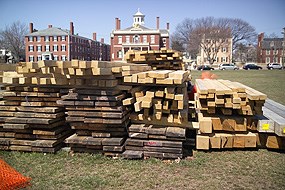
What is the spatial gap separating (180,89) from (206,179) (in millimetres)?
2091

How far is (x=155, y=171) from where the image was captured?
4.82 metres

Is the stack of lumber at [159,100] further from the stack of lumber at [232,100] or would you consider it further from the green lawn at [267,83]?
the green lawn at [267,83]

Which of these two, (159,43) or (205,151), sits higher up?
(159,43)

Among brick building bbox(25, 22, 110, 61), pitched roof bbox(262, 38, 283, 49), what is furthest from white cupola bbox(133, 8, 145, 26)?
pitched roof bbox(262, 38, 283, 49)

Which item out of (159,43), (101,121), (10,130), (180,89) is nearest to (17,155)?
(10,130)

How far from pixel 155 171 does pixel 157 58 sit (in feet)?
18.1

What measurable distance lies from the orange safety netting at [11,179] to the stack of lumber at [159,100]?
7.92 ft

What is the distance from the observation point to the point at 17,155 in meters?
5.62

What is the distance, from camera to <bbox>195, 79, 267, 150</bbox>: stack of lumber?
562cm

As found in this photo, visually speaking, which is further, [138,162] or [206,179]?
[138,162]

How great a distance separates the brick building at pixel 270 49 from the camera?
82500 millimetres

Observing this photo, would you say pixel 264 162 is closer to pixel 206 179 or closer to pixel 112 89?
pixel 206 179

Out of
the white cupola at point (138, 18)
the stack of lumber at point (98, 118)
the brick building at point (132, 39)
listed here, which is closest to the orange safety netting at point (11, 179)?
the stack of lumber at point (98, 118)

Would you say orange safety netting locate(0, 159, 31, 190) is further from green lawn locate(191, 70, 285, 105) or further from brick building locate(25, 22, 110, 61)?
brick building locate(25, 22, 110, 61)
